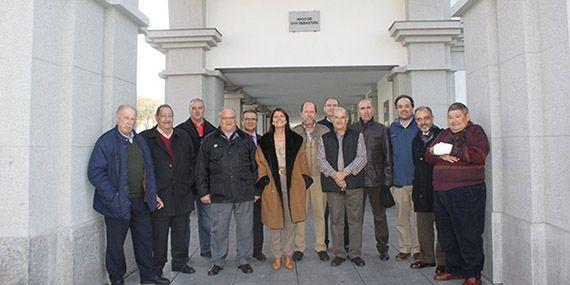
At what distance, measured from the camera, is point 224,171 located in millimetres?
4512

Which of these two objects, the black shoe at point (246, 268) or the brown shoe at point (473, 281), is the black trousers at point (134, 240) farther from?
the brown shoe at point (473, 281)

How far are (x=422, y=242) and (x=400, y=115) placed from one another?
1583 millimetres

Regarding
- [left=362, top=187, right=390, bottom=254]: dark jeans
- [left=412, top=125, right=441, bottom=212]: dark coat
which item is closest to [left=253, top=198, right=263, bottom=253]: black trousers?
[left=362, top=187, right=390, bottom=254]: dark jeans

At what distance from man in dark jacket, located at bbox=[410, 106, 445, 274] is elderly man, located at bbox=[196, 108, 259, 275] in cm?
192

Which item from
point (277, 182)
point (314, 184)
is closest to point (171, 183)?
point (277, 182)

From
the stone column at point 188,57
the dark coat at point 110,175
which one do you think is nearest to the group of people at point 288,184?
the dark coat at point 110,175

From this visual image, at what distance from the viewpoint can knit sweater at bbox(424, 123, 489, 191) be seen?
152 inches

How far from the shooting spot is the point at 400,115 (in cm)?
498

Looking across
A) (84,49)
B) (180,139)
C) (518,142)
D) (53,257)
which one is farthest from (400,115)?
(53,257)

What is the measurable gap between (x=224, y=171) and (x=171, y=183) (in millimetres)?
606

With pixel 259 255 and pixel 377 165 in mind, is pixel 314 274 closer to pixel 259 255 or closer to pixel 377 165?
pixel 259 255

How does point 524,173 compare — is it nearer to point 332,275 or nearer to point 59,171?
point 332,275

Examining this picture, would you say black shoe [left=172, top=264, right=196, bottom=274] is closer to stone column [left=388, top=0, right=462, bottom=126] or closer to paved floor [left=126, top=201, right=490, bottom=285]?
paved floor [left=126, top=201, right=490, bottom=285]

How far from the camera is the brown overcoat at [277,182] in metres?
4.65
